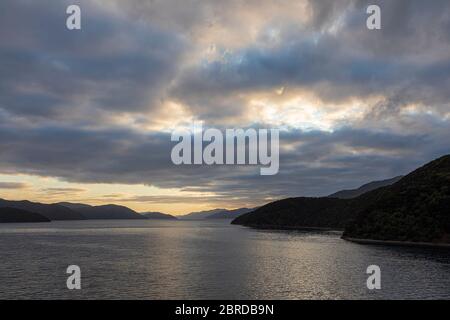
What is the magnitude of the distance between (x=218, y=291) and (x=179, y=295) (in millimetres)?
8807

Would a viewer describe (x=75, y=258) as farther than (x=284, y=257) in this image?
No

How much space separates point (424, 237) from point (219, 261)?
11328cm

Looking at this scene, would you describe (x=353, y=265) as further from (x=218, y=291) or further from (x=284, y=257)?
(x=218, y=291)
